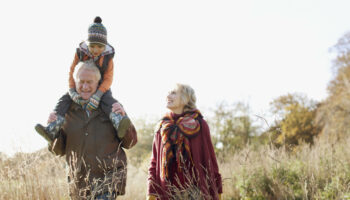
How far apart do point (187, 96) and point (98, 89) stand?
3.45 ft

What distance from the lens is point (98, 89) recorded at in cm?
305

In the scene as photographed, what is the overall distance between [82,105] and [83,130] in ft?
0.81

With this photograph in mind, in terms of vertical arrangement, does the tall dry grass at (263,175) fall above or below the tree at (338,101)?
below

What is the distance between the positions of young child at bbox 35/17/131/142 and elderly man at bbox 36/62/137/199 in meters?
0.06

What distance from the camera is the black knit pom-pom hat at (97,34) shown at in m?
3.15

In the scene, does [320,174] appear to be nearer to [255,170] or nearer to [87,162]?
[255,170]

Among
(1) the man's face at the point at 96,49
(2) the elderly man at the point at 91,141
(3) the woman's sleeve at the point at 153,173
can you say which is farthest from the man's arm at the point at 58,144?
(3) the woman's sleeve at the point at 153,173

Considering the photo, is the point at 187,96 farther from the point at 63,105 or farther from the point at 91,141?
the point at 63,105

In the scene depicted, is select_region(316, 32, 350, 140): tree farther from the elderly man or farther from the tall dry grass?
the elderly man

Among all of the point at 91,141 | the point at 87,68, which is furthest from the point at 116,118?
the point at 87,68

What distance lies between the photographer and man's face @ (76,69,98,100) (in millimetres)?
3023

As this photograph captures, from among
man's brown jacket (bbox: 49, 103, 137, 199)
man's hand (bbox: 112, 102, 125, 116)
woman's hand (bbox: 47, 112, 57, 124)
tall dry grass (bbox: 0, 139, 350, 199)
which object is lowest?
tall dry grass (bbox: 0, 139, 350, 199)

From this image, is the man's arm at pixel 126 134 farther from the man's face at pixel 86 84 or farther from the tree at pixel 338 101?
the tree at pixel 338 101

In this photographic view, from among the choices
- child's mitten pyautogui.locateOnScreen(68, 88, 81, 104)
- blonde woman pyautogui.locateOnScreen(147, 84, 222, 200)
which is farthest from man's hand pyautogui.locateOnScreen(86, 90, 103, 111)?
blonde woman pyautogui.locateOnScreen(147, 84, 222, 200)
